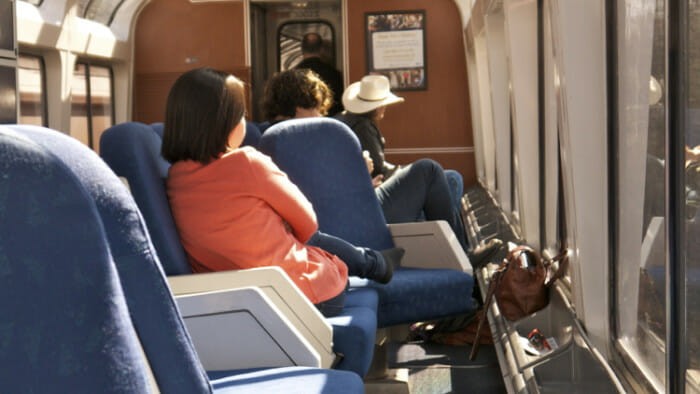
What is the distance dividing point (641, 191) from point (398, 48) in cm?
974

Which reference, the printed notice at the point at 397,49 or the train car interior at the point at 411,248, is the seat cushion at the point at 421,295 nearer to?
the train car interior at the point at 411,248

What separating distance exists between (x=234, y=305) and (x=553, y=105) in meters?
2.83

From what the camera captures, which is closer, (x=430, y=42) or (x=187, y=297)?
(x=187, y=297)

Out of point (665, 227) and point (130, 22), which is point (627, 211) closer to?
point (665, 227)

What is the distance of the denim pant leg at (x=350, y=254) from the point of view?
417cm

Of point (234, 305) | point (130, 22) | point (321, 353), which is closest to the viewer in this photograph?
point (234, 305)

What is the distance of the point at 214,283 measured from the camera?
11.2ft

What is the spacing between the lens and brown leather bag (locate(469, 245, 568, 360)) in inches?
186

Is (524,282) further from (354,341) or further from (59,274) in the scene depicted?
(59,274)

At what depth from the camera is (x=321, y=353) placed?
3.44 m

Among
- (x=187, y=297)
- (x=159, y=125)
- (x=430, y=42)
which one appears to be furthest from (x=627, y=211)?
(x=430, y=42)

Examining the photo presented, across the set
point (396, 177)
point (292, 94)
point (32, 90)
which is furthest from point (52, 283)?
point (32, 90)

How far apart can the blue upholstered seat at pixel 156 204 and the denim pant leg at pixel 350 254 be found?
0.43 metres

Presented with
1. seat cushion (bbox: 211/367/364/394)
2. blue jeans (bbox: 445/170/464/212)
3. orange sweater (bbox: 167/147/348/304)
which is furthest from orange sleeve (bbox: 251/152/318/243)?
blue jeans (bbox: 445/170/464/212)
